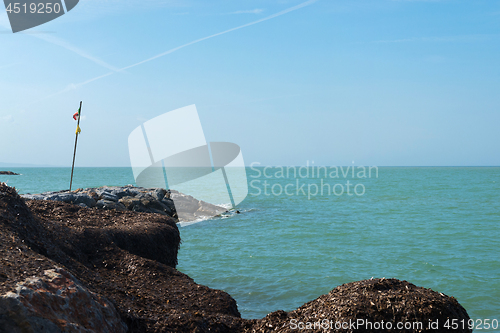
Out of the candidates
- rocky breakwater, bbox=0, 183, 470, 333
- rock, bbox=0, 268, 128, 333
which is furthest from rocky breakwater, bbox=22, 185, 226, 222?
rock, bbox=0, 268, 128, 333

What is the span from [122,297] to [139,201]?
673 inches

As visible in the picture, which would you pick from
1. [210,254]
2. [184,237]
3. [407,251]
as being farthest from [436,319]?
[184,237]

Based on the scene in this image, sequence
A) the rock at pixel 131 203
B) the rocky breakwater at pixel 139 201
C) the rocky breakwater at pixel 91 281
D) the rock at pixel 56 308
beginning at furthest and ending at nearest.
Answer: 1. the rock at pixel 131 203
2. the rocky breakwater at pixel 139 201
3. the rocky breakwater at pixel 91 281
4. the rock at pixel 56 308

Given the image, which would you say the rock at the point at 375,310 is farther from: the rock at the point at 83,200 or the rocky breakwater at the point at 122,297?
the rock at the point at 83,200

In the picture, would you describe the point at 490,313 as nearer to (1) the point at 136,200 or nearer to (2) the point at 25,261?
(2) the point at 25,261

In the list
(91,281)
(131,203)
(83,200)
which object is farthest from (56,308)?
(131,203)

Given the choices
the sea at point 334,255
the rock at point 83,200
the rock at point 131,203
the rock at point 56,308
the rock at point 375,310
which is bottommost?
the sea at point 334,255

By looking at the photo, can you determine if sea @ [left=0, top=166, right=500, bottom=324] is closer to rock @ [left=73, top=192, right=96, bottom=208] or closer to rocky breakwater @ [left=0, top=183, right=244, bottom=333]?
rocky breakwater @ [left=0, top=183, right=244, bottom=333]

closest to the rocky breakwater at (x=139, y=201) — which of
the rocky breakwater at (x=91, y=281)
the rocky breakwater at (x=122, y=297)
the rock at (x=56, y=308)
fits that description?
the rocky breakwater at (x=91, y=281)

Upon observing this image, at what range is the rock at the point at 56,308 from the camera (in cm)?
343

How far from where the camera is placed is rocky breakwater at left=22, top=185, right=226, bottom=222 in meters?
15.9

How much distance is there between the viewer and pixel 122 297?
5457mm

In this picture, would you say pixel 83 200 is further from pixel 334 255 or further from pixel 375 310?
pixel 375 310

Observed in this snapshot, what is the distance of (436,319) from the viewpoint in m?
4.44
